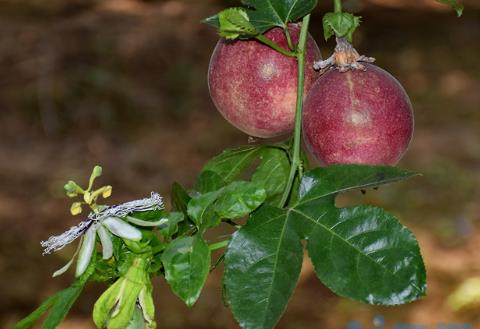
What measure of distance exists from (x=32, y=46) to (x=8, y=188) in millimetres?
1261

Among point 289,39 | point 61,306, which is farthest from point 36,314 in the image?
point 289,39

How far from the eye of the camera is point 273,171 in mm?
1011

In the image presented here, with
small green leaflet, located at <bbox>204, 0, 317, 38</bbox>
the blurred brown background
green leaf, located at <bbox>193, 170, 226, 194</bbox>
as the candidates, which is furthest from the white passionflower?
the blurred brown background

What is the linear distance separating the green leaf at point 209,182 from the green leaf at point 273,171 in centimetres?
12

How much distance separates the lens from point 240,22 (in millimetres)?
791

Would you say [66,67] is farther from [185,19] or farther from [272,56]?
[272,56]

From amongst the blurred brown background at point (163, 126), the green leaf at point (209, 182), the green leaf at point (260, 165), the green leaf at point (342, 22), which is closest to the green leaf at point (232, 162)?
the green leaf at point (260, 165)

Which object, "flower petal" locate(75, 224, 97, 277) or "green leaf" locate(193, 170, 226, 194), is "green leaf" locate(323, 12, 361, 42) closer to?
"green leaf" locate(193, 170, 226, 194)

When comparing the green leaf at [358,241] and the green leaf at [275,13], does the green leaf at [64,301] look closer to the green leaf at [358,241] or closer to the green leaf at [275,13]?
the green leaf at [358,241]

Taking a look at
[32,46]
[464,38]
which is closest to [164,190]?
[32,46]

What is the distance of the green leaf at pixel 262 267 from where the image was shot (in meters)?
0.69

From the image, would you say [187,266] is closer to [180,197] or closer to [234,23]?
[180,197]

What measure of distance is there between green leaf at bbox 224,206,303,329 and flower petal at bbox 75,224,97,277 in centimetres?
12

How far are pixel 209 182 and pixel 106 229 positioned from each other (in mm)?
170
